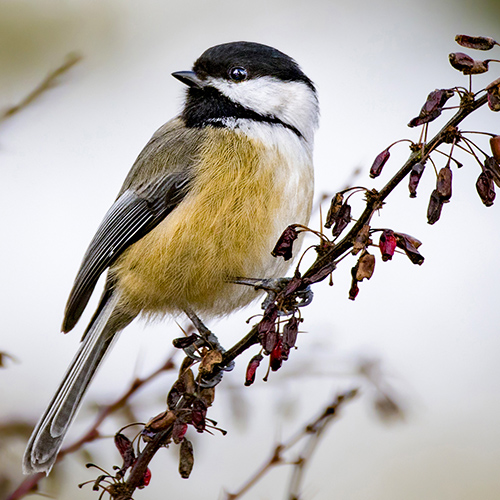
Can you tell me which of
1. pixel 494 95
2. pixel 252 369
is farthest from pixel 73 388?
pixel 494 95

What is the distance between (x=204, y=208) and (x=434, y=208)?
1133 millimetres

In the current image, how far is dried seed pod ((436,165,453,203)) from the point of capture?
142 centimetres

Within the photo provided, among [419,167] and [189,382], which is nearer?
[419,167]

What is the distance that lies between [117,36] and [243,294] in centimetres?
247

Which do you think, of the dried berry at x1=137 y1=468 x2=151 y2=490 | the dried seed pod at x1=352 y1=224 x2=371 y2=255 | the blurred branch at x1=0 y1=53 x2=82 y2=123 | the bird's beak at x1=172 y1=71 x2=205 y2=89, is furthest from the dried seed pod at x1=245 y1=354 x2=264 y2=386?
the bird's beak at x1=172 y1=71 x2=205 y2=89

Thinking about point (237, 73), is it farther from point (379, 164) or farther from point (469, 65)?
point (469, 65)

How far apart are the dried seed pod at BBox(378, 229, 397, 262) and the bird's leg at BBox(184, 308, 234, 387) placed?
0.63 metres

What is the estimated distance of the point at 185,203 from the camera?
2.49 meters

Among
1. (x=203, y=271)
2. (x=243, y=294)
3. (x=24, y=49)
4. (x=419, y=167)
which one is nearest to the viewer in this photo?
(x=419, y=167)

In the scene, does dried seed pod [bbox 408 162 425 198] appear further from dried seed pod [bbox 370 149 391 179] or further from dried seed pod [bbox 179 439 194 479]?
dried seed pod [bbox 179 439 194 479]

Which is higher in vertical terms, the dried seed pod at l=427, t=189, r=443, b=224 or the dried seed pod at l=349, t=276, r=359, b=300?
the dried seed pod at l=427, t=189, r=443, b=224

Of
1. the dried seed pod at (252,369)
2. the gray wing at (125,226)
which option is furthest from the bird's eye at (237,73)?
the dried seed pod at (252,369)

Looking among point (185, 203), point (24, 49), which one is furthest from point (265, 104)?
point (24, 49)

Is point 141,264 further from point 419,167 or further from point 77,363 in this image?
point 419,167
